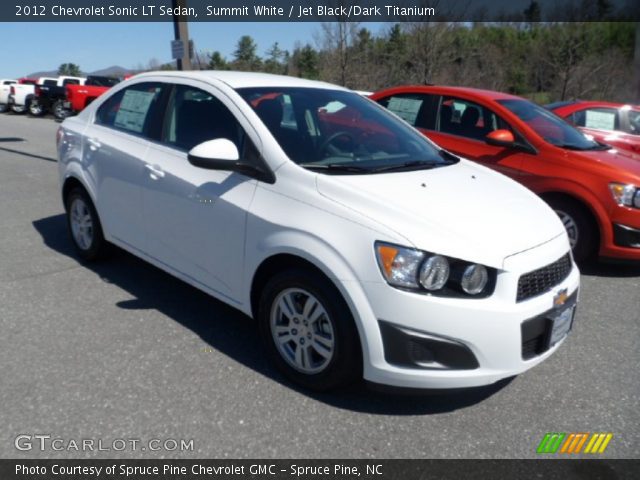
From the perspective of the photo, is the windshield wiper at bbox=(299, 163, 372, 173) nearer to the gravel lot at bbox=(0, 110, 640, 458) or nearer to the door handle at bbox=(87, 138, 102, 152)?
the gravel lot at bbox=(0, 110, 640, 458)

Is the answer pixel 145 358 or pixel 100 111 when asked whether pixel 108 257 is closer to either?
pixel 100 111

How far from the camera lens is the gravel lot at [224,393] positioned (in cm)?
266

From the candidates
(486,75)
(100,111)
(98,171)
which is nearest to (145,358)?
(98,171)

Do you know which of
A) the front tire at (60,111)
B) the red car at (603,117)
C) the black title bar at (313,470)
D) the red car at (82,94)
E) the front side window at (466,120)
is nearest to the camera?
the black title bar at (313,470)

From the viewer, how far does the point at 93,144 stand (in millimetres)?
4477

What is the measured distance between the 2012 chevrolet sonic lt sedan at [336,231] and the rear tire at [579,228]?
5.57 feet

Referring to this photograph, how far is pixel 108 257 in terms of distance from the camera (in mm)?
4910

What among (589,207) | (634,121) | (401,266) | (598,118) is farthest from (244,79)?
(634,121)

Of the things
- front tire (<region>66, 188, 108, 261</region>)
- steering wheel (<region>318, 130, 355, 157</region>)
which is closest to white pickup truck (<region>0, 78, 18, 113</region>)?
front tire (<region>66, 188, 108, 261</region>)

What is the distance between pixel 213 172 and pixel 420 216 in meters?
1.31

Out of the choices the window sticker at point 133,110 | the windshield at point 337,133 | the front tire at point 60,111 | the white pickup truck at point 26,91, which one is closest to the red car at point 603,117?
the windshield at point 337,133

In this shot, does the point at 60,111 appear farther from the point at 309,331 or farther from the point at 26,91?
the point at 309,331

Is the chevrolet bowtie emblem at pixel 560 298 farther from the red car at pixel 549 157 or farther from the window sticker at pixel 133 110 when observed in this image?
the window sticker at pixel 133 110

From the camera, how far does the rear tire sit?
502cm
